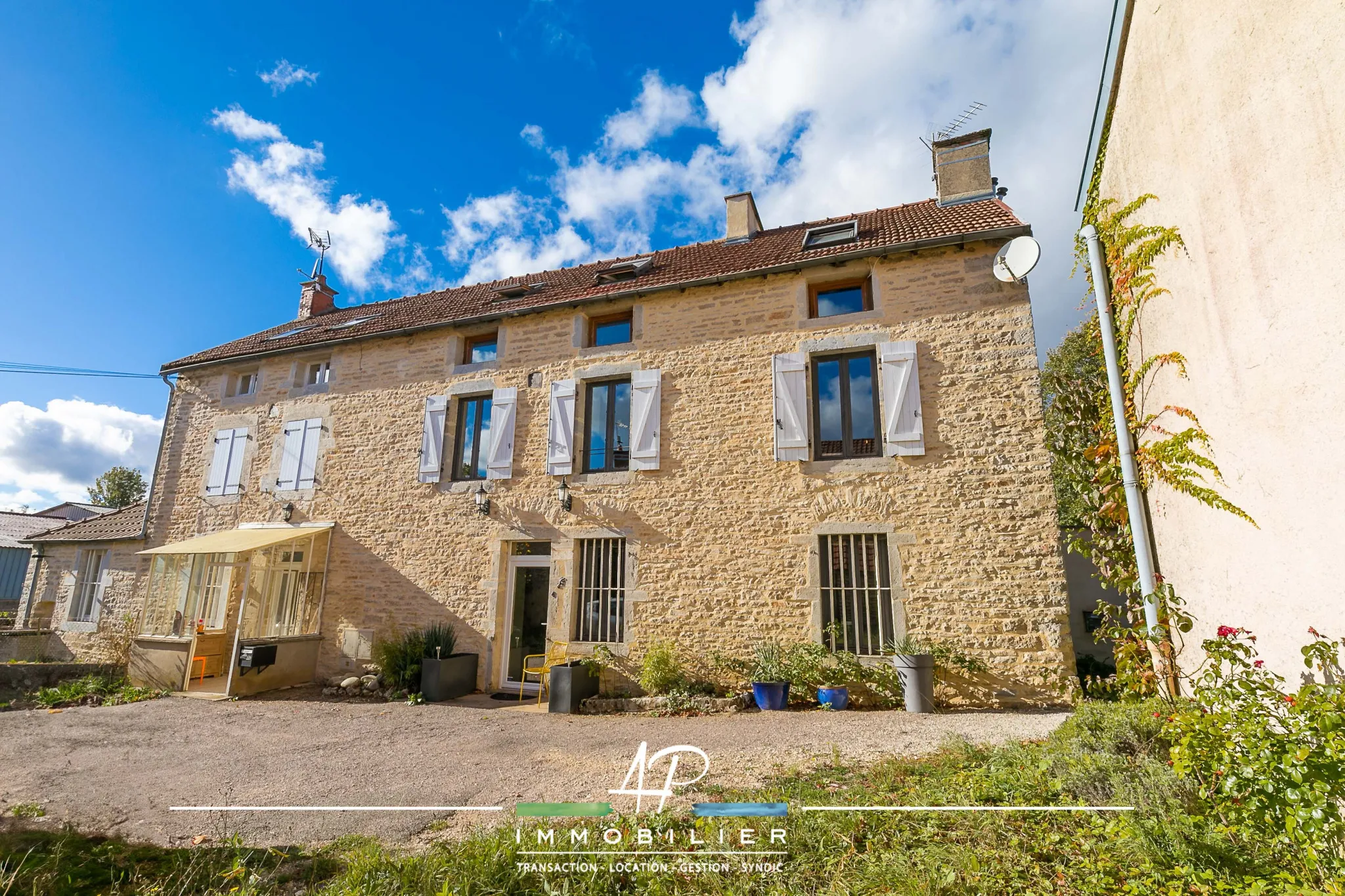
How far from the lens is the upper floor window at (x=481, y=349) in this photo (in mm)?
10328

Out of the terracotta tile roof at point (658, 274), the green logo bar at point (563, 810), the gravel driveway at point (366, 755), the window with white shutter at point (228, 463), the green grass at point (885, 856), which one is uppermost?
the terracotta tile roof at point (658, 274)

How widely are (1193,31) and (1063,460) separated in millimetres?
4139

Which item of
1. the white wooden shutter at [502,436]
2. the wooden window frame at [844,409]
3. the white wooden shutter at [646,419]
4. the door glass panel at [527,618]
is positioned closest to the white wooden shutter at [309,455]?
the white wooden shutter at [502,436]

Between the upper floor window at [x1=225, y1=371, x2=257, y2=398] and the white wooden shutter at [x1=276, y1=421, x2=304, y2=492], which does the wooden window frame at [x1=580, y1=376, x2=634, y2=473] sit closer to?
the white wooden shutter at [x1=276, y1=421, x2=304, y2=492]

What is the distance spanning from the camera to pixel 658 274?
9961 millimetres

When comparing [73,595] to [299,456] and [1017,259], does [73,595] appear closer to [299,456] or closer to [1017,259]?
[299,456]

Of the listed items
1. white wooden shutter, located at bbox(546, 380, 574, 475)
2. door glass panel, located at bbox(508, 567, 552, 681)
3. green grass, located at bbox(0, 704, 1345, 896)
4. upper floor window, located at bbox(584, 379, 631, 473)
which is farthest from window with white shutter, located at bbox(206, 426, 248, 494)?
green grass, located at bbox(0, 704, 1345, 896)

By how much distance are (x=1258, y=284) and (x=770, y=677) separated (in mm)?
5614

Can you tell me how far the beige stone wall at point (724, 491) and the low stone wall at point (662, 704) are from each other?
0.69 m

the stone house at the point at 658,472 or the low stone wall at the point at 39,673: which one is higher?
the stone house at the point at 658,472

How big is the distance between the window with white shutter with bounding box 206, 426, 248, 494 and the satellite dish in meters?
12.5

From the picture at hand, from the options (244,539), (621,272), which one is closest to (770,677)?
(621,272)

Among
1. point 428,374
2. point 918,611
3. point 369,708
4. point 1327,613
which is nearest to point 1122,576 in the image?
point 918,611

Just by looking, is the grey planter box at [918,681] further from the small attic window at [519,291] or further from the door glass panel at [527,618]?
the small attic window at [519,291]
